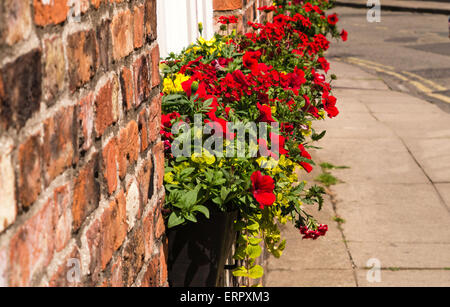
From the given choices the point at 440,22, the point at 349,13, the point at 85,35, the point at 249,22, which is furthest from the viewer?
the point at 349,13

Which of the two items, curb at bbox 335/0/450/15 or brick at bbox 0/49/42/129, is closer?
brick at bbox 0/49/42/129

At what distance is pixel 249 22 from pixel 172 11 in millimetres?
1024

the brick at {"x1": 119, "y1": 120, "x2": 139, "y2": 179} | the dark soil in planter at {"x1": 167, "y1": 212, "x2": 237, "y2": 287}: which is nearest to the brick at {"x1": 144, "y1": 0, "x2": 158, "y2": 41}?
the brick at {"x1": 119, "y1": 120, "x2": 139, "y2": 179}

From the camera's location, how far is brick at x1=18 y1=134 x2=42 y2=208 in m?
0.99

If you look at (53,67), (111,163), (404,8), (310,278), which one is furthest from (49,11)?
(404,8)

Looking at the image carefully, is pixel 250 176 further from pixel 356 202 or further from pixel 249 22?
pixel 356 202

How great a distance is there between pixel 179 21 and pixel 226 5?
60cm

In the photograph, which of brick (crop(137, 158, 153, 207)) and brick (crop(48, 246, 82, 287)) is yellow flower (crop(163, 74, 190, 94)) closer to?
brick (crop(137, 158, 153, 207))

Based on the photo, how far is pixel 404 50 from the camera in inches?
529

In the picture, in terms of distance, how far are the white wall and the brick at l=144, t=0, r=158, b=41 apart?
1.14 meters

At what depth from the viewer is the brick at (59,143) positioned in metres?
1.10

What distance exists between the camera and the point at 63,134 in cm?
117

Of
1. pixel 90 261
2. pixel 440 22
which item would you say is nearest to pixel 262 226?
pixel 90 261

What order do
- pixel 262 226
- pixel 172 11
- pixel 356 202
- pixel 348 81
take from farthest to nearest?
pixel 348 81
pixel 356 202
pixel 172 11
pixel 262 226
